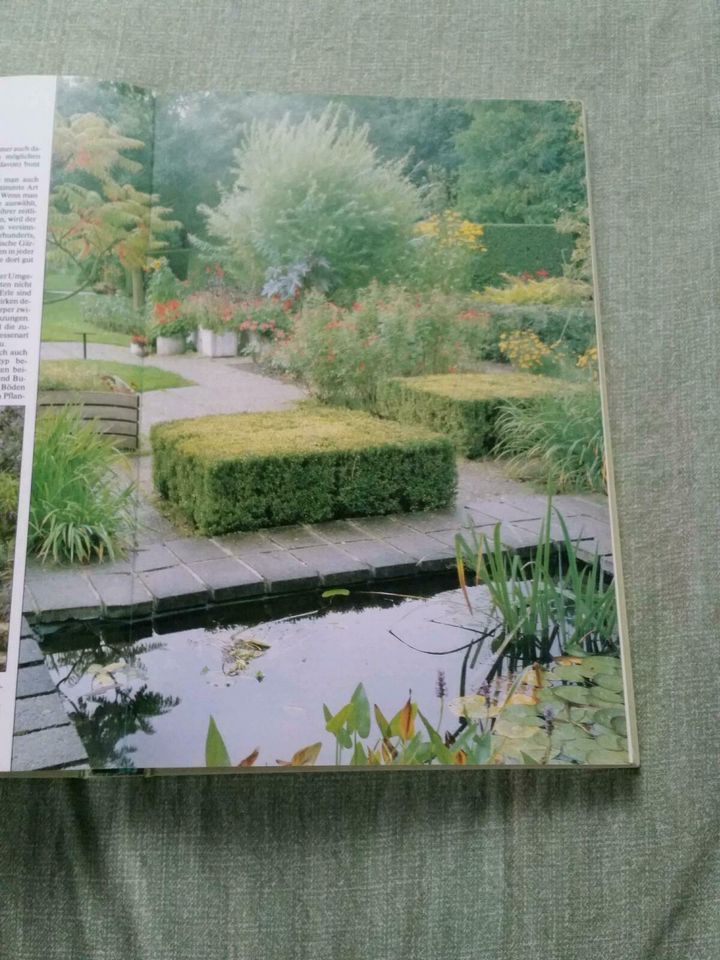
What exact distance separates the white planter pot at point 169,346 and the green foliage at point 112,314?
0.08ft

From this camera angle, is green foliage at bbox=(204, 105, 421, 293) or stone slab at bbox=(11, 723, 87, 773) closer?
stone slab at bbox=(11, 723, 87, 773)

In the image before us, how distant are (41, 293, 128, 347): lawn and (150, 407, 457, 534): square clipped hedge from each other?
112mm

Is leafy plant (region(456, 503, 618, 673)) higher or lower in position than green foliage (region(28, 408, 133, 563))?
lower

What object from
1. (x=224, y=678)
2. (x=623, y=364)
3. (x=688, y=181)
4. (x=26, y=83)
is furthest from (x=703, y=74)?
(x=224, y=678)

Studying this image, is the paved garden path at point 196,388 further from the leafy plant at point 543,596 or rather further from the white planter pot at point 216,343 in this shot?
the leafy plant at point 543,596

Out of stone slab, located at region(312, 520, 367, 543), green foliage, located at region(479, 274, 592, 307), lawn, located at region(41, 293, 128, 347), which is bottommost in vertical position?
stone slab, located at region(312, 520, 367, 543)

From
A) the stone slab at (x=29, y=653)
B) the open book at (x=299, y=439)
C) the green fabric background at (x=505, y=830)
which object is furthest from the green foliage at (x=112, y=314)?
the green fabric background at (x=505, y=830)

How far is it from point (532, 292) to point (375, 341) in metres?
0.18

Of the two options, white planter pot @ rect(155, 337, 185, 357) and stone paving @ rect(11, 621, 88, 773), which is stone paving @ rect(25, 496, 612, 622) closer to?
stone paving @ rect(11, 621, 88, 773)

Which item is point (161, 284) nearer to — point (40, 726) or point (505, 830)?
point (40, 726)

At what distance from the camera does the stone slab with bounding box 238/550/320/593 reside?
2.63 ft

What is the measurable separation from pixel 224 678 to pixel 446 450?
0.32 meters

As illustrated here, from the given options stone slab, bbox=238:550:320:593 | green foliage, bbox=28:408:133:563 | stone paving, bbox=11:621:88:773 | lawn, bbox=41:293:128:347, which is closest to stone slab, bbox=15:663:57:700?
stone paving, bbox=11:621:88:773

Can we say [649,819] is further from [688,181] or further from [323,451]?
[688,181]
